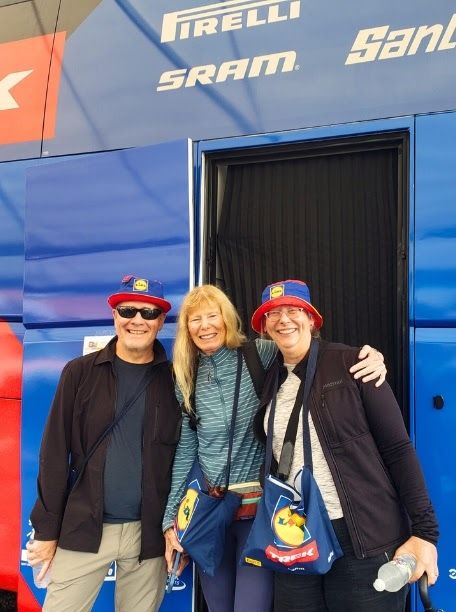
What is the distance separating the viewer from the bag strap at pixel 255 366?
1.84 meters

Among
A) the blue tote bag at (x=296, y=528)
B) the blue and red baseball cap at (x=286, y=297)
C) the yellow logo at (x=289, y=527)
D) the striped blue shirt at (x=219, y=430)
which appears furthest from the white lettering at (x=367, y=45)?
the yellow logo at (x=289, y=527)

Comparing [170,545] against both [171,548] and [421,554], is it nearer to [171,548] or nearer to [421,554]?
[171,548]

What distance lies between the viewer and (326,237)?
2.18 metres

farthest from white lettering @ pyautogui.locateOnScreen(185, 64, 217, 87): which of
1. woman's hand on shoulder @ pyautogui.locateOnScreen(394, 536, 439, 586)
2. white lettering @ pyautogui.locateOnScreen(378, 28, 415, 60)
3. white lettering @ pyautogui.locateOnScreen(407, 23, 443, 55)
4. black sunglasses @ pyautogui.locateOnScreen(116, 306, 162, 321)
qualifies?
woman's hand on shoulder @ pyautogui.locateOnScreen(394, 536, 439, 586)

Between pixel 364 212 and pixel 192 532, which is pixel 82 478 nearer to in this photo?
pixel 192 532

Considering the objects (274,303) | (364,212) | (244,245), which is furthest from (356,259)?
(274,303)

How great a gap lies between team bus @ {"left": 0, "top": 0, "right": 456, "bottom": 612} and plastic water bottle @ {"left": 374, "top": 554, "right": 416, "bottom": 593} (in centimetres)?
53

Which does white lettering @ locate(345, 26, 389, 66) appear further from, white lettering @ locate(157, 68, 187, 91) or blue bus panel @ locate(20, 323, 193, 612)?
blue bus panel @ locate(20, 323, 193, 612)

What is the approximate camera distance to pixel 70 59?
2518mm

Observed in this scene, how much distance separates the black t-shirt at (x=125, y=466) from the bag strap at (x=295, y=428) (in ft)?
1.66

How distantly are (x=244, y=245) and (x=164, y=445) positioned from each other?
887 mm

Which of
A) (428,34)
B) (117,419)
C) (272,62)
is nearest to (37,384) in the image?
(117,419)

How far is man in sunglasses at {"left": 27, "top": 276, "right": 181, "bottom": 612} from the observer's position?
1.86 metres

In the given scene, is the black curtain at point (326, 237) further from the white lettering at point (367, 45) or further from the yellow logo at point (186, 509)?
the yellow logo at point (186, 509)
